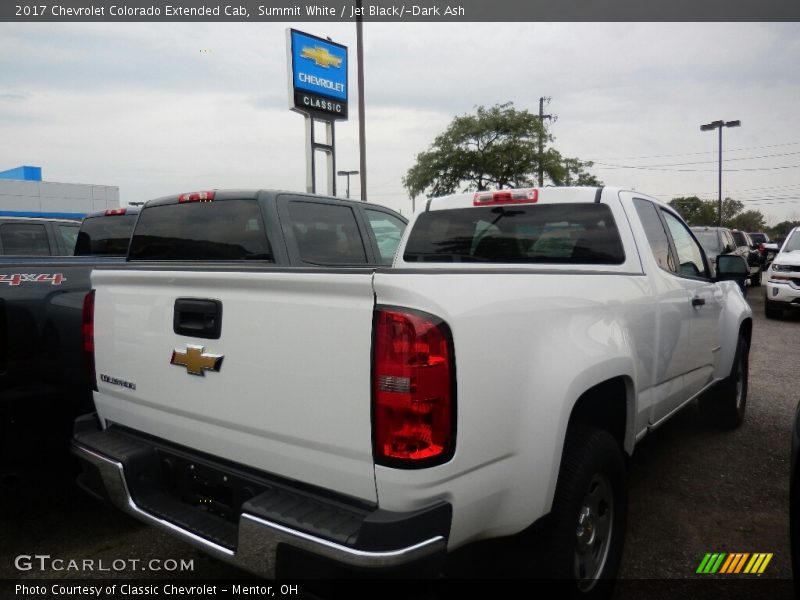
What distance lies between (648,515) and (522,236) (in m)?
1.80

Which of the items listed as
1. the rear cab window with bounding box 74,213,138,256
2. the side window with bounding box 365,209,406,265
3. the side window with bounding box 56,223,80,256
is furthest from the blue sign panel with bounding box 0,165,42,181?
the side window with bounding box 365,209,406,265

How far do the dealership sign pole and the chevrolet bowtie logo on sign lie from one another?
14.2 meters

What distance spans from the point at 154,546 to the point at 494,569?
1.91 metres

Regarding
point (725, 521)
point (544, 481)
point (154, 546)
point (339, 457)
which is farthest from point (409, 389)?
point (725, 521)

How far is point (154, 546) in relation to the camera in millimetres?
3156

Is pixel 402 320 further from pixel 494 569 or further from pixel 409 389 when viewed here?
pixel 494 569

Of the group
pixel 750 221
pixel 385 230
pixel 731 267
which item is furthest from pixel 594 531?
pixel 750 221

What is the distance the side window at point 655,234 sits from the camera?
138 inches

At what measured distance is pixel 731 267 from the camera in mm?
4336

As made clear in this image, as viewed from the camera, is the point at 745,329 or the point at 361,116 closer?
the point at 745,329

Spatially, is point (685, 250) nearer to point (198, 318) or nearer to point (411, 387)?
point (411, 387)

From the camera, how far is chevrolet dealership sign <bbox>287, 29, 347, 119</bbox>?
16.2m

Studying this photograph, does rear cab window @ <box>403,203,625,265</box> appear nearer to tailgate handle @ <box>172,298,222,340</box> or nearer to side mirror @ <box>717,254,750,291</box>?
side mirror @ <box>717,254,750,291</box>

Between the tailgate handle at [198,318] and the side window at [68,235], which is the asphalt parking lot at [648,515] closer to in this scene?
the tailgate handle at [198,318]
